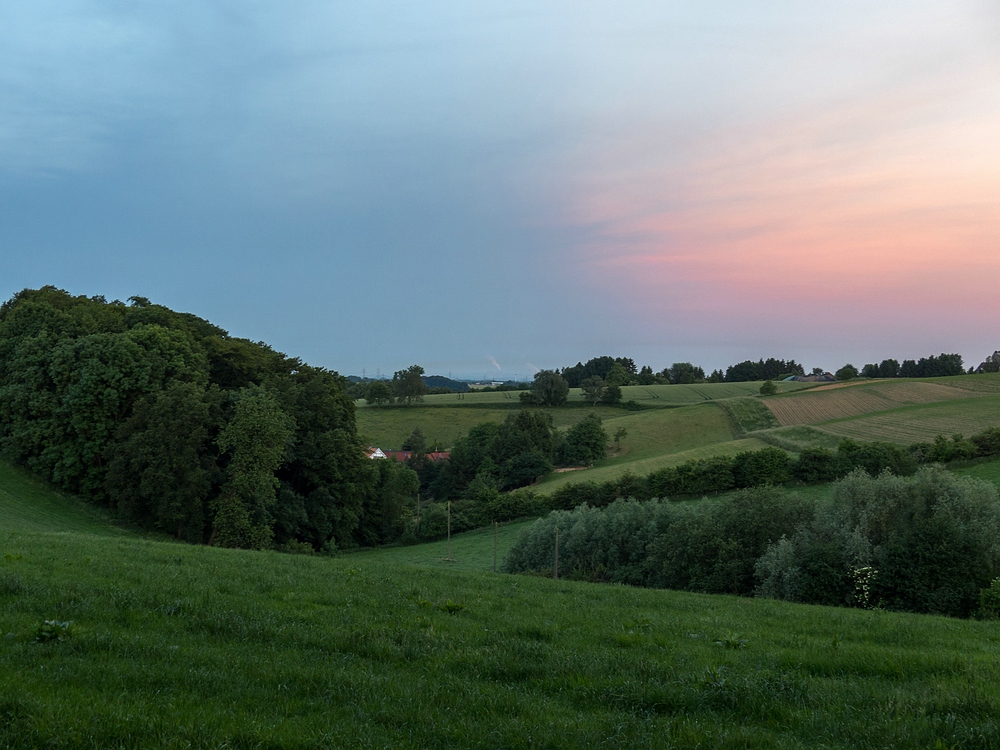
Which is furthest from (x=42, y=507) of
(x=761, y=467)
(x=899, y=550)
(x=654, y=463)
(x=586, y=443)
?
(x=586, y=443)

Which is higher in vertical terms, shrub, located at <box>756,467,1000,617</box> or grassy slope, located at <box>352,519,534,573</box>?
shrub, located at <box>756,467,1000,617</box>

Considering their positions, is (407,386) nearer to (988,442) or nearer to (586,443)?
(586,443)

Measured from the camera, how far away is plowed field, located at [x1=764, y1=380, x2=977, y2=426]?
9606 cm

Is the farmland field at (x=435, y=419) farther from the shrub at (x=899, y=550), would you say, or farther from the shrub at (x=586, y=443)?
the shrub at (x=899, y=550)

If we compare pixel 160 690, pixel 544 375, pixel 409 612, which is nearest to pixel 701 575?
pixel 409 612

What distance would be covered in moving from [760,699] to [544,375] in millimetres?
141815

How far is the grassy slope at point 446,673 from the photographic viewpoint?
556 cm

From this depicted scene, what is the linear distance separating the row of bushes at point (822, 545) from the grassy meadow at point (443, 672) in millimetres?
13497

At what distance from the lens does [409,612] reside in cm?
1098

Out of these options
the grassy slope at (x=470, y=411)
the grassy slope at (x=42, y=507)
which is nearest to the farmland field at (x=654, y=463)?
the grassy slope at (x=470, y=411)

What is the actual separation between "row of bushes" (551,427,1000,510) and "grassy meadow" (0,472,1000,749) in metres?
59.0

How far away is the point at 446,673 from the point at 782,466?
2733 inches

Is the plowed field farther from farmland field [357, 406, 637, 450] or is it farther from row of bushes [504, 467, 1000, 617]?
row of bushes [504, 467, 1000, 617]

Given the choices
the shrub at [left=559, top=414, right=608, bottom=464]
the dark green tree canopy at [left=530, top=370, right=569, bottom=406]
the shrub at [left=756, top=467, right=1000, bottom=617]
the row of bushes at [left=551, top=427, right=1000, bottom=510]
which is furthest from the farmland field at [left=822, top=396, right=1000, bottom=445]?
the dark green tree canopy at [left=530, top=370, right=569, bottom=406]
